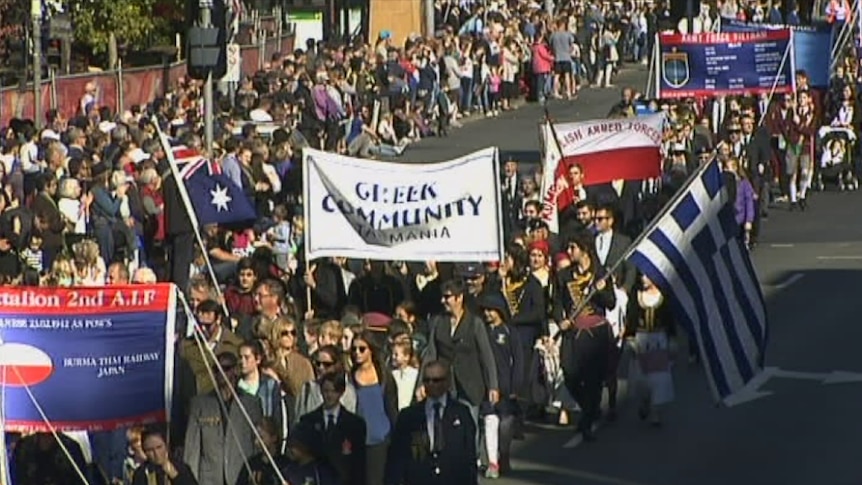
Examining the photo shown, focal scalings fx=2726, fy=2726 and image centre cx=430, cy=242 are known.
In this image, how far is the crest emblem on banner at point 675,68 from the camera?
3262 centimetres

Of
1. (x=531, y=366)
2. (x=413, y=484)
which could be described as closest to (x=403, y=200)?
(x=531, y=366)

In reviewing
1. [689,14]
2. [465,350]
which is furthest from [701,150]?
[689,14]

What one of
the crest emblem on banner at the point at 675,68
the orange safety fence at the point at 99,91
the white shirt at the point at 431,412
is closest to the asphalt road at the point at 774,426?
the white shirt at the point at 431,412

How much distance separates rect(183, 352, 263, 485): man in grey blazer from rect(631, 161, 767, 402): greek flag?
3285 mm

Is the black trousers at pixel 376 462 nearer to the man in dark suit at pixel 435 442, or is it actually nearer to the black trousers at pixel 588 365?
the man in dark suit at pixel 435 442

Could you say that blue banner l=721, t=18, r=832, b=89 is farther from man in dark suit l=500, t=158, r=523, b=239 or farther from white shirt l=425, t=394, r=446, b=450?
white shirt l=425, t=394, r=446, b=450

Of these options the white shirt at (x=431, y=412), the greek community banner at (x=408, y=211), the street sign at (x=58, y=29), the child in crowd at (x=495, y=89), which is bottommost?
the child in crowd at (x=495, y=89)

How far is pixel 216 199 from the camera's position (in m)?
24.7

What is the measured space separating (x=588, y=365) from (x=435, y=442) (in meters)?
5.01

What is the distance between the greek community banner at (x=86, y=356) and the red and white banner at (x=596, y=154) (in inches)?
406

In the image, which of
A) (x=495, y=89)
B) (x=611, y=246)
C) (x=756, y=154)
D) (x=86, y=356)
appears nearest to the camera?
(x=86, y=356)

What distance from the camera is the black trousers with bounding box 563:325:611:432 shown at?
65.5 feet

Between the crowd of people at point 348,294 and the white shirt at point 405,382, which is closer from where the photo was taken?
the crowd of people at point 348,294

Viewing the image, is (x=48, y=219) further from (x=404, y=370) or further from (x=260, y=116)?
(x=260, y=116)
